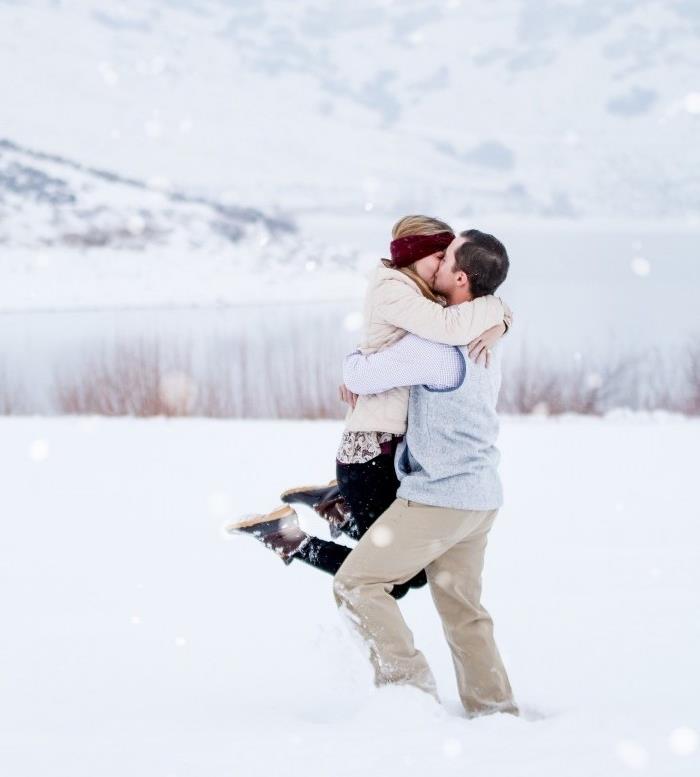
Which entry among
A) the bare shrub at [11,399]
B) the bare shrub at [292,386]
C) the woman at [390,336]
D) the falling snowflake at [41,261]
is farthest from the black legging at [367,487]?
the falling snowflake at [41,261]

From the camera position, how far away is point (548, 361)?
12023mm

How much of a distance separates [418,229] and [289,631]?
78.6 inches

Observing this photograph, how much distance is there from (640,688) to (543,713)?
465 millimetres

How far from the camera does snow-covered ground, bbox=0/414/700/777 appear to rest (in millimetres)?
2168

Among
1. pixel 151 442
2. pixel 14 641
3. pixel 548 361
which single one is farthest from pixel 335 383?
pixel 14 641

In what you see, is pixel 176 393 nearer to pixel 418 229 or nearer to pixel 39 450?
pixel 39 450

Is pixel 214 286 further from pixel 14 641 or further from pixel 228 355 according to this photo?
pixel 14 641

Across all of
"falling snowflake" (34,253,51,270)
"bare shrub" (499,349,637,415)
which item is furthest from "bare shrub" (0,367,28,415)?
"falling snowflake" (34,253,51,270)

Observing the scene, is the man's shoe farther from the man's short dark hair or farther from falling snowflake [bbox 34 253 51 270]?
falling snowflake [bbox 34 253 51 270]

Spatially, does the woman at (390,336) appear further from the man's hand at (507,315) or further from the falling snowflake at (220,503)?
the falling snowflake at (220,503)

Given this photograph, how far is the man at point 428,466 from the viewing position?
7.88 ft

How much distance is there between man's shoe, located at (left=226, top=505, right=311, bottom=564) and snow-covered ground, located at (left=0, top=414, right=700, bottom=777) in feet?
1.14

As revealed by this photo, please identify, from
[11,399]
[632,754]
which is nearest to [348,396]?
[632,754]

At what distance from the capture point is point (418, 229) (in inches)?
99.4
